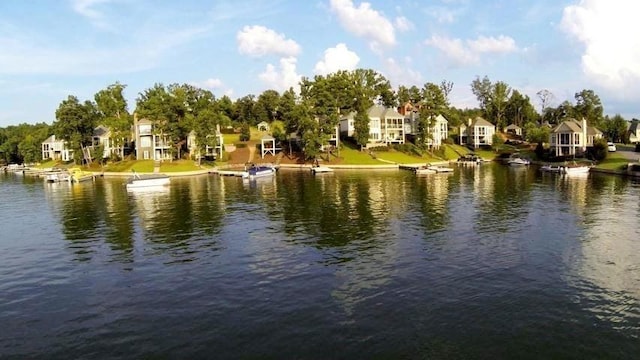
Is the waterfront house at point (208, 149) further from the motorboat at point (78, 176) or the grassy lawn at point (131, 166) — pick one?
the motorboat at point (78, 176)

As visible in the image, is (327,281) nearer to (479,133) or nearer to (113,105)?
(113,105)

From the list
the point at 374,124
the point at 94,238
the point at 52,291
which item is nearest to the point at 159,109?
the point at 374,124

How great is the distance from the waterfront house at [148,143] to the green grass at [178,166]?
20.2 feet

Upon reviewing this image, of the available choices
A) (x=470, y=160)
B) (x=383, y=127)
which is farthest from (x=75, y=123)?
(x=470, y=160)

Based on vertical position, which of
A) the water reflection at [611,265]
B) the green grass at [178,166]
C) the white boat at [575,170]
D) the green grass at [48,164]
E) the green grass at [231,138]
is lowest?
the water reflection at [611,265]

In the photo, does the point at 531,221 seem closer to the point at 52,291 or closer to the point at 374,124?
the point at 52,291

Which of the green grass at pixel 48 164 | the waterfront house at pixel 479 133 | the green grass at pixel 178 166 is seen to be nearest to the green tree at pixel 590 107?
the waterfront house at pixel 479 133

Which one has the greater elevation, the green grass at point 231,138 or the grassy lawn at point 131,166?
the green grass at point 231,138

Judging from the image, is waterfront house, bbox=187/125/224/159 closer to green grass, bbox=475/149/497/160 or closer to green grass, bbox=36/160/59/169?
green grass, bbox=36/160/59/169

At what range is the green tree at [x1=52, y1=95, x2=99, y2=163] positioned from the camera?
15188cm

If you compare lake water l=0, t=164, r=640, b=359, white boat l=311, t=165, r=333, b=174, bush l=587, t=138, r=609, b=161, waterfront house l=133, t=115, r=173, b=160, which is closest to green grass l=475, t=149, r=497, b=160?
bush l=587, t=138, r=609, b=161

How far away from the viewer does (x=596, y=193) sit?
81.7m

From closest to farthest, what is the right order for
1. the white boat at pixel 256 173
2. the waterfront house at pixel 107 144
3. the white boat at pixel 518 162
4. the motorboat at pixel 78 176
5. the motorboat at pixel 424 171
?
1. the white boat at pixel 256 173
2. the motorboat at pixel 424 171
3. the motorboat at pixel 78 176
4. the white boat at pixel 518 162
5. the waterfront house at pixel 107 144

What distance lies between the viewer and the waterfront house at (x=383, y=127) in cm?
16875
